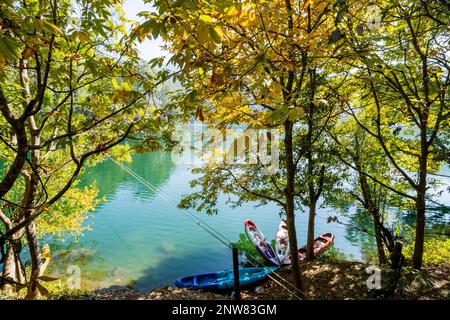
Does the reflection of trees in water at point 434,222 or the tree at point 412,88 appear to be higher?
the tree at point 412,88

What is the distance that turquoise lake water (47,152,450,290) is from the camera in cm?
1389

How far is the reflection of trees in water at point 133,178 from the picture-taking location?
2675cm

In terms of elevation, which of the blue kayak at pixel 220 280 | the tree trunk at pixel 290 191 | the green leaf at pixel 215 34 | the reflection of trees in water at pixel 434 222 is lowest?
the blue kayak at pixel 220 280

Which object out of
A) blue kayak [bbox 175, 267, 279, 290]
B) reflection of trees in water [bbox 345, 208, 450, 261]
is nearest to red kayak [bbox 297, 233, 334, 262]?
reflection of trees in water [bbox 345, 208, 450, 261]

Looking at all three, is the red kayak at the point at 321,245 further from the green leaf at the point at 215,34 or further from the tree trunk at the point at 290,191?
the green leaf at the point at 215,34

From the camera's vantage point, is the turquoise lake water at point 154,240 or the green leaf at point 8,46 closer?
the green leaf at point 8,46

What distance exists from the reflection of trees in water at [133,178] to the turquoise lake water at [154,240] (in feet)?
1.01

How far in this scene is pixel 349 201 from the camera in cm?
925

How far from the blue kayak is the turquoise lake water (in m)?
2.84

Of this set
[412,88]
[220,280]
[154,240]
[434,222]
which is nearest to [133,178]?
[154,240]

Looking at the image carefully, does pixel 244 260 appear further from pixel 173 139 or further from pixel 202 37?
pixel 202 37

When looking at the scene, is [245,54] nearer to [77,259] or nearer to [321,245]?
[321,245]

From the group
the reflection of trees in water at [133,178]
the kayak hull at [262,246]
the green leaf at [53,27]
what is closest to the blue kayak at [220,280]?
the kayak hull at [262,246]

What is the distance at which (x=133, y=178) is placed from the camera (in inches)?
1226
